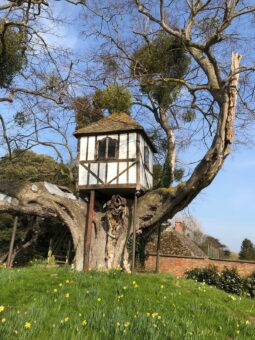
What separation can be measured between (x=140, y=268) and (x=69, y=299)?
11.4 meters

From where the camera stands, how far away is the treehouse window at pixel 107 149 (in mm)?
16453

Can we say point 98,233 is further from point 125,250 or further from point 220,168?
point 220,168

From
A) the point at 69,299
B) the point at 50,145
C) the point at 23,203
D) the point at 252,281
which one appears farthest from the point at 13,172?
the point at 69,299

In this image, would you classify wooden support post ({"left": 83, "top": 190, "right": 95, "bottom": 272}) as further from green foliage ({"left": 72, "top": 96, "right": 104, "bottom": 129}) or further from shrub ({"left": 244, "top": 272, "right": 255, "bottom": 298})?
shrub ({"left": 244, "top": 272, "right": 255, "bottom": 298})

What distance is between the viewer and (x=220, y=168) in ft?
44.5

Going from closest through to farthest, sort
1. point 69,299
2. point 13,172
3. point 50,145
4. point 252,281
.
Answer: point 69,299 < point 252,281 < point 50,145 < point 13,172

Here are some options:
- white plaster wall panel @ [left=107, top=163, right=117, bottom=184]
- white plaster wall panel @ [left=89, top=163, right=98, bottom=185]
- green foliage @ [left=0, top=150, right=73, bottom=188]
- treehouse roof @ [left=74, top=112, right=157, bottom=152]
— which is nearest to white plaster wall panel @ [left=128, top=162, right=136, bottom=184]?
Result: white plaster wall panel @ [left=107, top=163, right=117, bottom=184]

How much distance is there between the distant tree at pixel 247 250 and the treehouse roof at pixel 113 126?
74.8ft

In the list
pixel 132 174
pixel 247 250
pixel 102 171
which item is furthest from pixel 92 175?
pixel 247 250

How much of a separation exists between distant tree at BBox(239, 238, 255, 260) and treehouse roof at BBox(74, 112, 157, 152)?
2279 centimetres

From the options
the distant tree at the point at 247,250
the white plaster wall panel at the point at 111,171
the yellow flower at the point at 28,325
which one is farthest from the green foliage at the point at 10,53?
the distant tree at the point at 247,250

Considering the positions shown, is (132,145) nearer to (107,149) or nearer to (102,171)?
(107,149)

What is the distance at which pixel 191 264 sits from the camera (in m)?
23.5

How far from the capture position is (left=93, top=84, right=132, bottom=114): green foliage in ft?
54.7
